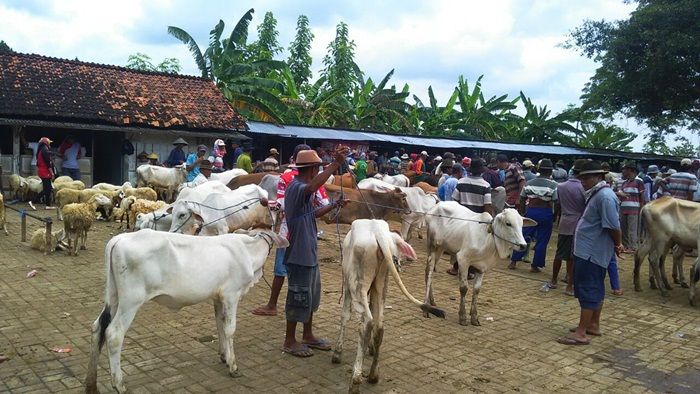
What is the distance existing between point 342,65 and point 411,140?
1464cm

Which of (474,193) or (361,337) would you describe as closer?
(361,337)

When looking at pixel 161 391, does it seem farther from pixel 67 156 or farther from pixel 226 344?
pixel 67 156

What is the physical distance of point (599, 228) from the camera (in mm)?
6434

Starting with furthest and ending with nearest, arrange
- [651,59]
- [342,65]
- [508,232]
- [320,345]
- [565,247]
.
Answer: [342,65] < [651,59] < [565,247] < [508,232] < [320,345]

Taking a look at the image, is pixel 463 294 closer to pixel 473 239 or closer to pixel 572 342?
pixel 473 239

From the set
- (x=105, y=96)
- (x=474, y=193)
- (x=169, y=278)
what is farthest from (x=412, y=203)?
(x=105, y=96)

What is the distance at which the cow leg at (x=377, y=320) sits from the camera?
490 cm

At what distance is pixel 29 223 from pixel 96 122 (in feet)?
17.6

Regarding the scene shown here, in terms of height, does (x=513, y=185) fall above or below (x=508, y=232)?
above

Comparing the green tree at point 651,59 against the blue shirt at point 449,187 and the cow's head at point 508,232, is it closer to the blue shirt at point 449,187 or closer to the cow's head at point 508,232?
the blue shirt at point 449,187

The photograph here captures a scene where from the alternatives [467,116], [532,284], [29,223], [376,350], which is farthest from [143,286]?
[467,116]

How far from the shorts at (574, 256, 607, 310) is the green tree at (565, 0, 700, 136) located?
642 inches

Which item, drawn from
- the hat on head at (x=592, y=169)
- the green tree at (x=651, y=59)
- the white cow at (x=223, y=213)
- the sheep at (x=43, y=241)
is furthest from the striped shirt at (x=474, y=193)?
the green tree at (x=651, y=59)

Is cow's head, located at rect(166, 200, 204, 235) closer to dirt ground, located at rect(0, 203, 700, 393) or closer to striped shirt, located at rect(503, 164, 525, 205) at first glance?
dirt ground, located at rect(0, 203, 700, 393)
